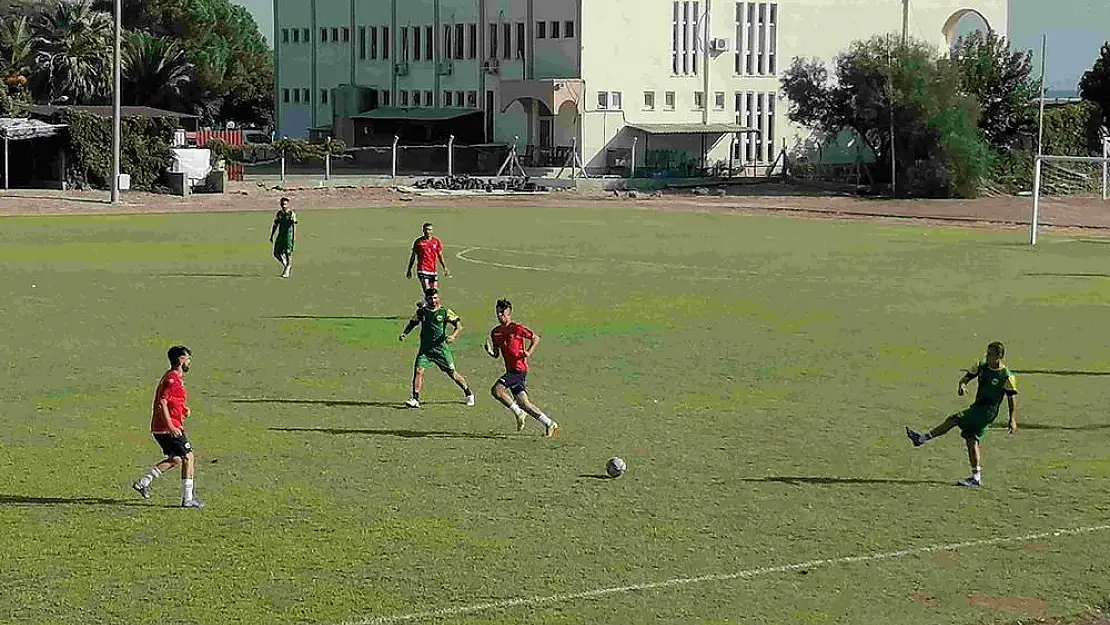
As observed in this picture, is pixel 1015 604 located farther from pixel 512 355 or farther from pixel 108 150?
pixel 108 150

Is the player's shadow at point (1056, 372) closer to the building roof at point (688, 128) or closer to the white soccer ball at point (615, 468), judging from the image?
the white soccer ball at point (615, 468)

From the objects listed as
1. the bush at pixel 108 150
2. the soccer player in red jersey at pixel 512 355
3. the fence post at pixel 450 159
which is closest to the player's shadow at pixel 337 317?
the soccer player in red jersey at pixel 512 355

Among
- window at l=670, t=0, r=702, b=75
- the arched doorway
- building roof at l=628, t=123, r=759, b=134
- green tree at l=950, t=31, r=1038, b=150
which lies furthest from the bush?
the arched doorway

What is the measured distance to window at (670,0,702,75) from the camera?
3691 inches

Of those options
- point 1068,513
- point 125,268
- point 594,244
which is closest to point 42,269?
point 125,268

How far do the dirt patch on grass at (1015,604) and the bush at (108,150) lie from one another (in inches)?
2534

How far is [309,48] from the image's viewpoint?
110 m

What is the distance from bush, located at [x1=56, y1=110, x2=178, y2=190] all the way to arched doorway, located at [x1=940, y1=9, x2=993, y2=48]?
5167cm

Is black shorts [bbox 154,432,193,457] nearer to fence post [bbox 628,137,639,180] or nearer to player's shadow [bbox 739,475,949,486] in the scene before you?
player's shadow [bbox 739,475,949,486]

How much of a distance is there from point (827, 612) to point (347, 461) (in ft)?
22.9

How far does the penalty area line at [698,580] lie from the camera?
42.8 feet

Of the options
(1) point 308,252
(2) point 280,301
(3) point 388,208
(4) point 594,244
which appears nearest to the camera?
(2) point 280,301

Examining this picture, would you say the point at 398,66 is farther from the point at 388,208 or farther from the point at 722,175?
the point at 388,208

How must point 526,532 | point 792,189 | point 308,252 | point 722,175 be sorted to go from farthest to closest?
point 722,175
point 792,189
point 308,252
point 526,532
